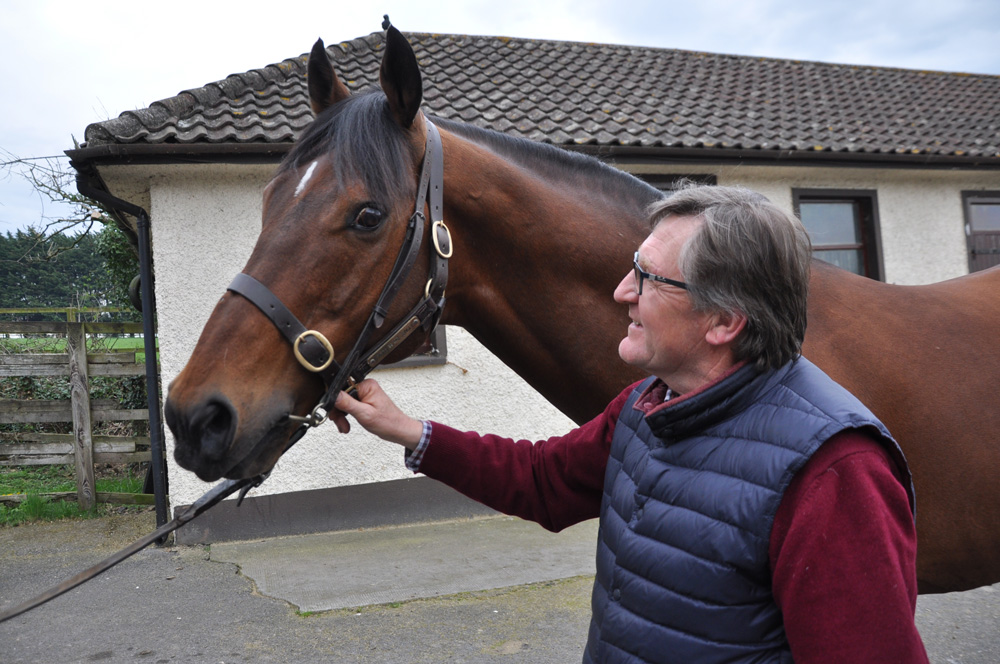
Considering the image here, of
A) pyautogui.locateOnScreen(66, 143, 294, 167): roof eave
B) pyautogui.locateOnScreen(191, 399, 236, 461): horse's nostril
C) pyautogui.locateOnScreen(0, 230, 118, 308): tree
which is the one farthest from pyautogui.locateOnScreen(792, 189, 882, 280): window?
pyautogui.locateOnScreen(0, 230, 118, 308): tree

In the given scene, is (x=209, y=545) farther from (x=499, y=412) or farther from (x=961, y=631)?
(x=961, y=631)

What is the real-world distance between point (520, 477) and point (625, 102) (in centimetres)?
666

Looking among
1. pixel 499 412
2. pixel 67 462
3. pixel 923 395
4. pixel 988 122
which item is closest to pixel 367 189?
pixel 923 395

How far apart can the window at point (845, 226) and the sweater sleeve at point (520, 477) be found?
6660 millimetres

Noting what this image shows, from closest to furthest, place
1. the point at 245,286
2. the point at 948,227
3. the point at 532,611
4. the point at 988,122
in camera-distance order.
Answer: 1. the point at 245,286
2. the point at 532,611
3. the point at 948,227
4. the point at 988,122

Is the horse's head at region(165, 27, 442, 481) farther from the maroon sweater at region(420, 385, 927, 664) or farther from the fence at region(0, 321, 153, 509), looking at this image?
the fence at region(0, 321, 153, 509)

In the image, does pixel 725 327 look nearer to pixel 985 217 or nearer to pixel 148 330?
pixel 148 330

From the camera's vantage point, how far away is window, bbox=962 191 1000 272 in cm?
768

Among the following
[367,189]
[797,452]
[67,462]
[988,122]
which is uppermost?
[988,122]

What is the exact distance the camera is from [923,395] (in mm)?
1788

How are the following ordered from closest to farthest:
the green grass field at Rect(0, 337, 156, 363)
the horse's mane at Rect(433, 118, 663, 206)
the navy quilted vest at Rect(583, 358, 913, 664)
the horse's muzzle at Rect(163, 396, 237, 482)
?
1. the navy quilted vest at Rect(583, 358, 913, 664)
2. the horse's muzzle at Rect(163, 396, 237, 482)
3. the horse's mane at Rect(433, 118, 663, 206)
4. the green grass field at Rect(0, 337, 156, 363)

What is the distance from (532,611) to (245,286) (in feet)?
10.2

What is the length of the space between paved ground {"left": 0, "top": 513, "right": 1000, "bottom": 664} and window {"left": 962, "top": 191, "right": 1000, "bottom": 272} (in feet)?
16.6

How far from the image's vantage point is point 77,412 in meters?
6.28
